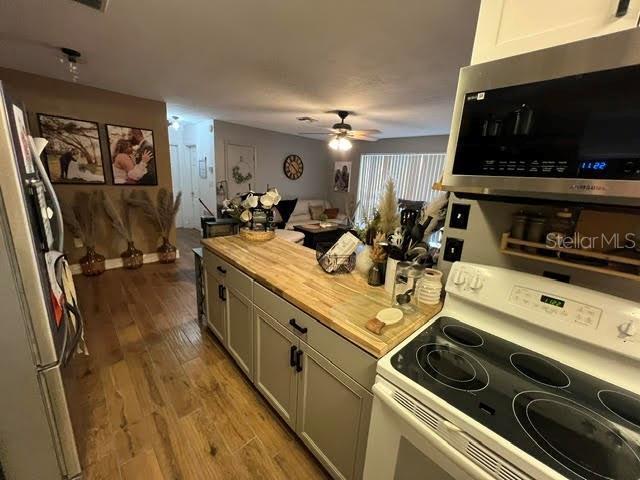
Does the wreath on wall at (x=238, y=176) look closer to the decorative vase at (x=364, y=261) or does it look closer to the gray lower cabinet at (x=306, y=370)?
the gray lower cabinet at (x=306, y=370)

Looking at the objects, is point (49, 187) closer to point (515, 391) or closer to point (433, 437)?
point (433, 437)

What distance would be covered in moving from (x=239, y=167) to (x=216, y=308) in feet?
13.6

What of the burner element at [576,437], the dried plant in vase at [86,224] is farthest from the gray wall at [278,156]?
the burner element at [576,437]

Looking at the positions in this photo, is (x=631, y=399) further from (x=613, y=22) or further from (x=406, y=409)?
(x=613, y=22)

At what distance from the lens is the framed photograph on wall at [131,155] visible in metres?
3.57

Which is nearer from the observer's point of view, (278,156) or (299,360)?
(299,360)

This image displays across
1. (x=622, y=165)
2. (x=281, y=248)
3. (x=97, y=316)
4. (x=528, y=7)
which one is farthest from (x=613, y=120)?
(x=97, y=316)

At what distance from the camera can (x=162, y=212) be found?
4.04 metres

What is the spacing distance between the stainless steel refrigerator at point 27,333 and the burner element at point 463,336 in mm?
1459

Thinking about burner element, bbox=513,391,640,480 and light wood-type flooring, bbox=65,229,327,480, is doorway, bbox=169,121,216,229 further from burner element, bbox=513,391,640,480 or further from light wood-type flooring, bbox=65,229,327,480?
burner element, bbox=513,391,640,480

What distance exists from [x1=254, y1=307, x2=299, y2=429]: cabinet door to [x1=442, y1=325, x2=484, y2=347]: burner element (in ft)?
2.22

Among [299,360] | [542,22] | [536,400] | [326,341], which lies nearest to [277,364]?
[299,360]

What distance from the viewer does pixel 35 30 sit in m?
1.85

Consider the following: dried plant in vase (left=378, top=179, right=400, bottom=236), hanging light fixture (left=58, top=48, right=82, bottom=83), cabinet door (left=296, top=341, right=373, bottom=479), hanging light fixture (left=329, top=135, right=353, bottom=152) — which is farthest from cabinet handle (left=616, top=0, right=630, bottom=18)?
hanging light fixture (left=329, top=135, right=353, bottom=152)
